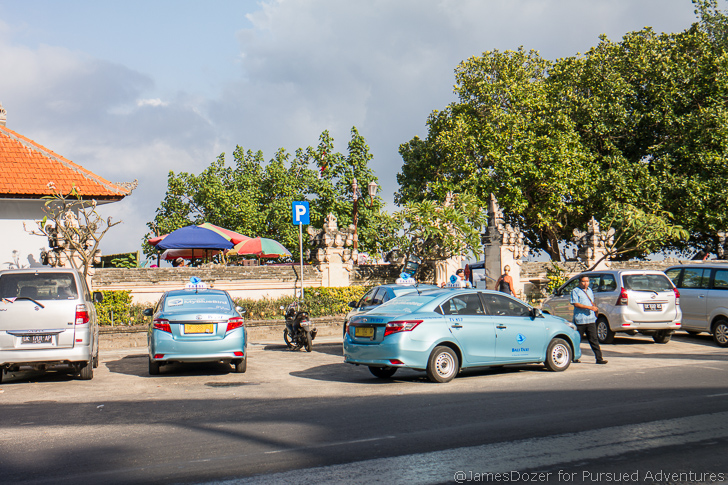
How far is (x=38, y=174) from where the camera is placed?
2436 cm

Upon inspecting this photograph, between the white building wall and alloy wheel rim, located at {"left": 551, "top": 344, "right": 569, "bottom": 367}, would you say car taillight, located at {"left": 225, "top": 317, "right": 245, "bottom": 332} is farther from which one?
the white building wall

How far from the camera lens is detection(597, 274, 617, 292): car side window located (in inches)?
648

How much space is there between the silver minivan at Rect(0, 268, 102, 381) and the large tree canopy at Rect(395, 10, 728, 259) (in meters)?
23.6

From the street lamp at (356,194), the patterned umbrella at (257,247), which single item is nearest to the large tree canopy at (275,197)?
the street lamp at (356,194)

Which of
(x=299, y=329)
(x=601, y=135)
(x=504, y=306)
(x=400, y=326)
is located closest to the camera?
(x=400, y=326)

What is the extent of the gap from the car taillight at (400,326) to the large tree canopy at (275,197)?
98.5 ft

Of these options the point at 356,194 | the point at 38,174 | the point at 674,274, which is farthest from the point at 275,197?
the point at 674,274

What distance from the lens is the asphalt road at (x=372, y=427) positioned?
18.5 feet

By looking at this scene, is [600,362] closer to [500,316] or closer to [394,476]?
[500,316]

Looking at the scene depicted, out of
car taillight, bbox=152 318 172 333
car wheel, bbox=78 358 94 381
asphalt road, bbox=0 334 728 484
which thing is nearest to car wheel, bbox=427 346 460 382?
asphalt road, bbox=0 334 728 484

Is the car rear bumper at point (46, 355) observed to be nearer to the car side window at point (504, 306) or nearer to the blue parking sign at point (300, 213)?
the car side window at point (504, 306)

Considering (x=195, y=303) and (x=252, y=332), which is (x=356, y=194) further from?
(x=195, y=303)

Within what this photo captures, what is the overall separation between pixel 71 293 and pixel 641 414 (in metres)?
9.29

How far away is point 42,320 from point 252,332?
9.05 m
